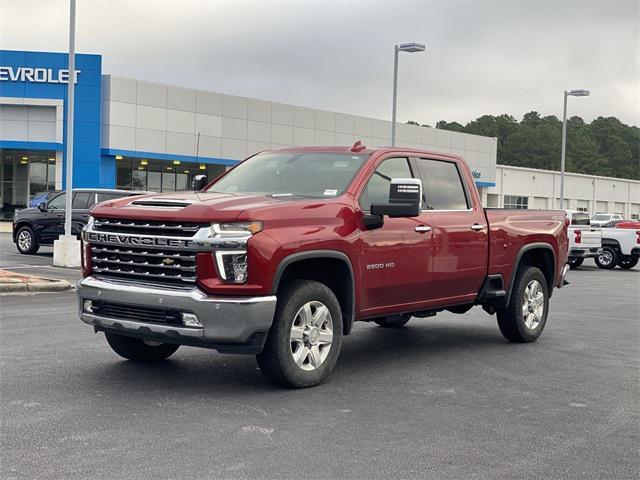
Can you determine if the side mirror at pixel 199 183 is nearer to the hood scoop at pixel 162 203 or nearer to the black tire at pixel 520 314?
the hood scoop at pixel 162 203

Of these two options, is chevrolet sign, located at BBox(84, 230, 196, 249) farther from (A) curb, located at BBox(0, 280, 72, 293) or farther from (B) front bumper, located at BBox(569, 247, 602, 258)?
(B) front bumper, located at BBox(569, 247, 602, 258)

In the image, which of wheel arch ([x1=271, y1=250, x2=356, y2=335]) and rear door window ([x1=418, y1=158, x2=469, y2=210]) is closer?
wheel arch ([x1=271, y1=250, x2=356, y2=335])

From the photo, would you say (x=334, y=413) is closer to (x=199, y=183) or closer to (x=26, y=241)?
(x=199, y=183)

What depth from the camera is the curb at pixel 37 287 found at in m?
13.4

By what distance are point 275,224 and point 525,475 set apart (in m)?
2.71

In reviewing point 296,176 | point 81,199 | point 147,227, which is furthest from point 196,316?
point 81,199

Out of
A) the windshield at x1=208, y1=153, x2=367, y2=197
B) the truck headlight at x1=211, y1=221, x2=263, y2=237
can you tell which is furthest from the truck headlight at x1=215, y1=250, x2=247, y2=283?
the windshield at x1=208, y1=153, x2=367, y2=197

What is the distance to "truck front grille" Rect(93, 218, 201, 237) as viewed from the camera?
6.43m

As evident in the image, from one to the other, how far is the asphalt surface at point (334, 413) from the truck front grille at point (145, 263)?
92cm

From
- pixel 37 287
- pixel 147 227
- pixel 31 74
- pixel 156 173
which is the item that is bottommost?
pixel 37 287

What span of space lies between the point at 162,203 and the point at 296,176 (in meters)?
1.52

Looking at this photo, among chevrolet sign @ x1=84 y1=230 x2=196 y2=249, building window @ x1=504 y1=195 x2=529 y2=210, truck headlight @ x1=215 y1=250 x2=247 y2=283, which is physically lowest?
truck headlight @ x1=215 y1=250 x2=247 y2=283

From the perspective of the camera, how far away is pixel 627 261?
88.6 feet

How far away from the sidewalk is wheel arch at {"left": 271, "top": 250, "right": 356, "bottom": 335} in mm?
7752
